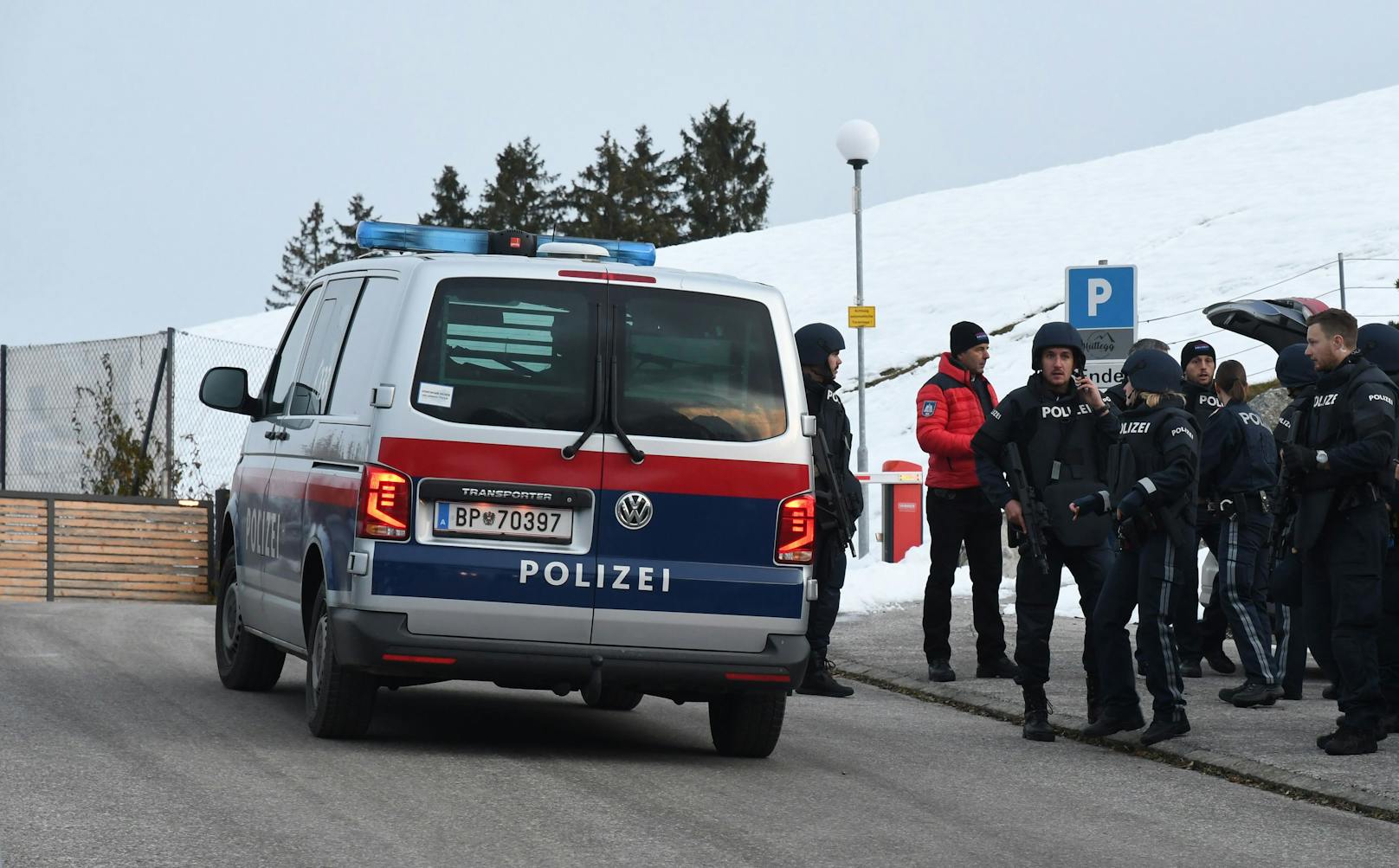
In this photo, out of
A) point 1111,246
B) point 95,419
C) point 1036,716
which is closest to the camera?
point 1036,716

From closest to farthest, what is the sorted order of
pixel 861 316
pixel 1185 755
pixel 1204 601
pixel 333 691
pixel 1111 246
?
1. pixel 333 691
2. pixel 1185 755
3. pixel 1204 601
4. pixel 861 316
5. pixel 1111 246

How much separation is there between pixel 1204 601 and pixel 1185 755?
4.13m

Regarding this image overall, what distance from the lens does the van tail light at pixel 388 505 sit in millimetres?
7645

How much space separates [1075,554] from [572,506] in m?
3.00

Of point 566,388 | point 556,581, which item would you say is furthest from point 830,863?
point 566,388

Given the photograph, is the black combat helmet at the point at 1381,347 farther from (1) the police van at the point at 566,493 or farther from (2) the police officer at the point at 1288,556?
(1) the police van at the point at 566,493

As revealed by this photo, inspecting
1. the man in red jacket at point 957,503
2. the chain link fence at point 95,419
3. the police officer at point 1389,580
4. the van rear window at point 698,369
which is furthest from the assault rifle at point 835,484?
the chain link fence at point 95,419

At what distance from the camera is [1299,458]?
883 cm

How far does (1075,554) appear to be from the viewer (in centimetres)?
958

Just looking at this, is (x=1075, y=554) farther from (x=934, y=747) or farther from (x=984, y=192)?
(x=984, y=192)

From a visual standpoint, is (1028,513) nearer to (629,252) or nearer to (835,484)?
(835,484)

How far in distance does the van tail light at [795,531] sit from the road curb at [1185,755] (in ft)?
7.16

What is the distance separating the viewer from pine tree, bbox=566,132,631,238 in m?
90.4

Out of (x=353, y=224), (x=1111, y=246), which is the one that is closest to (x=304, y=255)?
(x=353, y=224)
